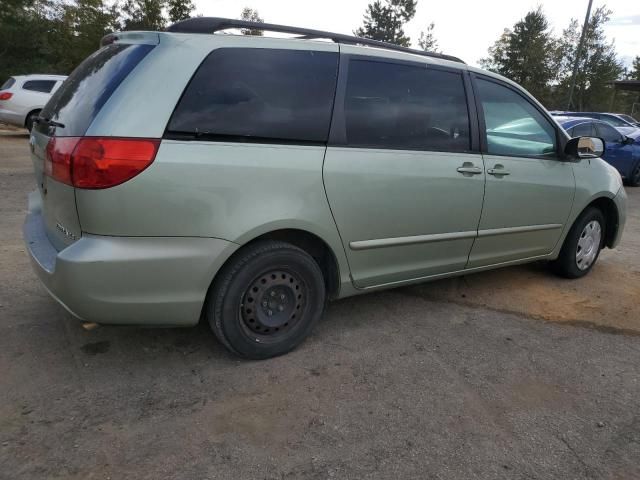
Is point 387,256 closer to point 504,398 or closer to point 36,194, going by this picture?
point 504,398

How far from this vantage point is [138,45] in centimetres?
263

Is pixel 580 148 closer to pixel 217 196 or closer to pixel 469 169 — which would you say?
pixel 469 169

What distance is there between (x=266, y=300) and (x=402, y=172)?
116 cm

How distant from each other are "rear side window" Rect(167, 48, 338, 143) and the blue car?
10250mm

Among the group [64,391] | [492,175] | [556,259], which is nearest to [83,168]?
[64,391]

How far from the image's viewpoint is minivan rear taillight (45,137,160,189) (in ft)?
7.71

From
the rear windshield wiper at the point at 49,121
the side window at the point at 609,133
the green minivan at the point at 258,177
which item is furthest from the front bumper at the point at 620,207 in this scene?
the side window at the point at 609,133

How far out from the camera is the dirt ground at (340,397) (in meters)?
2.20

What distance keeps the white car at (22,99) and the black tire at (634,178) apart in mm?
14488

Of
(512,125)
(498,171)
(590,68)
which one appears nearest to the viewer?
(498,171)

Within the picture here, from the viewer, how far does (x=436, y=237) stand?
3510 mm

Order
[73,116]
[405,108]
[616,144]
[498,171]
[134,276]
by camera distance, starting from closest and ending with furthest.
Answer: [134,276] → [73,116] → [405,108] → [498,171] → [616,144]

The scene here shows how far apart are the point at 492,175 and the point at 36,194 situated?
309 centimetres

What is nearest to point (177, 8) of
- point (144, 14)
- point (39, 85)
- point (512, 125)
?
point (144, 14)
